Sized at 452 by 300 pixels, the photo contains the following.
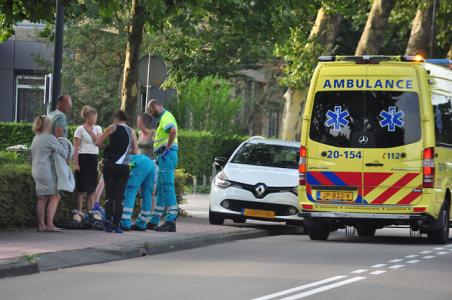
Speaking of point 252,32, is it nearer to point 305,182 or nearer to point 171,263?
point 305,182

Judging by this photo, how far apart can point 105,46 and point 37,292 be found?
92.0 ft

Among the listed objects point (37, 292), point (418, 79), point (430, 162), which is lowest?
point (37, 292)

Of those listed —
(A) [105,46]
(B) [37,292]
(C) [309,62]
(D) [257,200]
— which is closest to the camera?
(B) [37,292]

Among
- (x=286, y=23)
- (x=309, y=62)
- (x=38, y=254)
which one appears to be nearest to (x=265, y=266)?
(x=38, y=254)

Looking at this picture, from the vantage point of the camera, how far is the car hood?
21203mm

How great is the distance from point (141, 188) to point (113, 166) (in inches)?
39.7

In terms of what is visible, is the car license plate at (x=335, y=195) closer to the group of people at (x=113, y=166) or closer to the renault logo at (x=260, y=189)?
the renault logo at (x=260, y=189)

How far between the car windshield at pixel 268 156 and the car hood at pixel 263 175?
0.33 metres

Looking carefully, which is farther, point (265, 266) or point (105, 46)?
point (105, 46)

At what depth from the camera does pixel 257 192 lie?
2109 centimetres

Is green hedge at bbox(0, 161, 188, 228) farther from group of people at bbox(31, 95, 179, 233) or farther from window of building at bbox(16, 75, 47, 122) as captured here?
window of building at bbox(16, 75, 47, 122)

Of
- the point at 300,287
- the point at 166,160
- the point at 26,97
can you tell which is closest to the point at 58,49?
the point at 166,160

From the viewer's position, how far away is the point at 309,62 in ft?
117

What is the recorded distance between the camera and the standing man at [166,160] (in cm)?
1897
